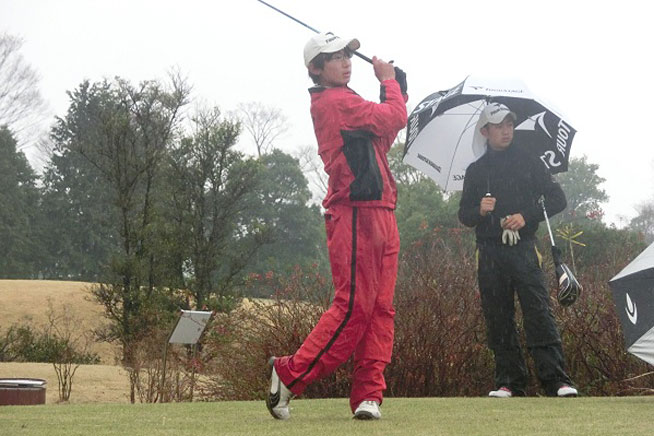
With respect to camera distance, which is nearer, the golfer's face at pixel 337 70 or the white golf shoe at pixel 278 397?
the white golf shoe at pixel 278 397

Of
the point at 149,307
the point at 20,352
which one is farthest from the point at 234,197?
the point at 20,352

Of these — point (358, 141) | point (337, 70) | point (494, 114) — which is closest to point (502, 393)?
point (494, 114)

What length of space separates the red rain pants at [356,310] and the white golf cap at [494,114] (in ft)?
6.54

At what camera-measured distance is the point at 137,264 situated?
2253cm

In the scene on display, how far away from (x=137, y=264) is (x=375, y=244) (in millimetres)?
18508

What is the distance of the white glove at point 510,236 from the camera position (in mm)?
6355

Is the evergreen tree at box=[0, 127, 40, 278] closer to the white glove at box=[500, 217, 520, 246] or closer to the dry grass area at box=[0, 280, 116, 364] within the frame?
the dry grass area at box=[0, 280, 116, 364]

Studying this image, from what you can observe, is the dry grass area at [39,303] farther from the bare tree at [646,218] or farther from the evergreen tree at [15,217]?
the bare tree at [646,218]

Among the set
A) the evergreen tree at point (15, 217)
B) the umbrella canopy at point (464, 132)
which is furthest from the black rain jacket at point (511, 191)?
the evergreen tree at point (15, 217)

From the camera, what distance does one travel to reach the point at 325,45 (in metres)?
4.86

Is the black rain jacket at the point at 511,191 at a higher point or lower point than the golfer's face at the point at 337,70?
lower

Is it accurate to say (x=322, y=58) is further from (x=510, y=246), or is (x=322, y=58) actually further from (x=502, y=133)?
(x=510, y=246)

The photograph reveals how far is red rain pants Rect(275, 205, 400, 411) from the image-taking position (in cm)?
458

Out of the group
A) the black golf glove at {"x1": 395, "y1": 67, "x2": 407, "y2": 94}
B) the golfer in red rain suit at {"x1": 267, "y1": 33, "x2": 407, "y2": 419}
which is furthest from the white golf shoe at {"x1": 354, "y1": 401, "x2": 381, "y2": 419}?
the black golf glove at {"x1": 395, "y1": 67, "x2": 407, "y2": 94}
